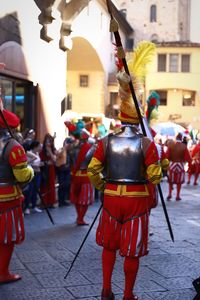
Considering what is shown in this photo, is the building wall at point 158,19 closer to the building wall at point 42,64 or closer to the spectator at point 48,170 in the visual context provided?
the building wall at point 42,64

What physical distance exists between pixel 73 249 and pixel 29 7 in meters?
7.05

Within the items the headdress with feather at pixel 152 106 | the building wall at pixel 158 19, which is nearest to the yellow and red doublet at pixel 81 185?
→ the headdress with feather at pixel 152 106

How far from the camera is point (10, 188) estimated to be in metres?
5.30

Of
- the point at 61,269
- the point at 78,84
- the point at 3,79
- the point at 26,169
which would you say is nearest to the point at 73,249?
the point at 61,269

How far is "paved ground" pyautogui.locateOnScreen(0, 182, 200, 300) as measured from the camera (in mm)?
5098

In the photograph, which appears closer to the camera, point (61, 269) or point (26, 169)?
point (26, 169)

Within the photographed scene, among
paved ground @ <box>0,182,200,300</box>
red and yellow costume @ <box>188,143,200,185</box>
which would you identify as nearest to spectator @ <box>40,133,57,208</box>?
paved ground @ <box>0,182,200,300</box>

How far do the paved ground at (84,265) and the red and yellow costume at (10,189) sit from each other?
41 centimetres

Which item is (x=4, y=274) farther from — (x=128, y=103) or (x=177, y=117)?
(x=177, y=117)

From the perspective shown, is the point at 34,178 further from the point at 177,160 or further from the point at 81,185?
the point at 177,160

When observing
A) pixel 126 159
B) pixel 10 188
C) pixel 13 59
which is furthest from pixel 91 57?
pixel 126 159

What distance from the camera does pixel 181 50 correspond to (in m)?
38.9

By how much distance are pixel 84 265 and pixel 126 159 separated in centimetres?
194

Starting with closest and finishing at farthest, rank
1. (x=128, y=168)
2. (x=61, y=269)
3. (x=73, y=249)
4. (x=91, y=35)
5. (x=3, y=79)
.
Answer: (x=128, y=168) → (x=61, y=269) → (x=73, y=249) → (x=3, y=79) → (x=91, y=35)
